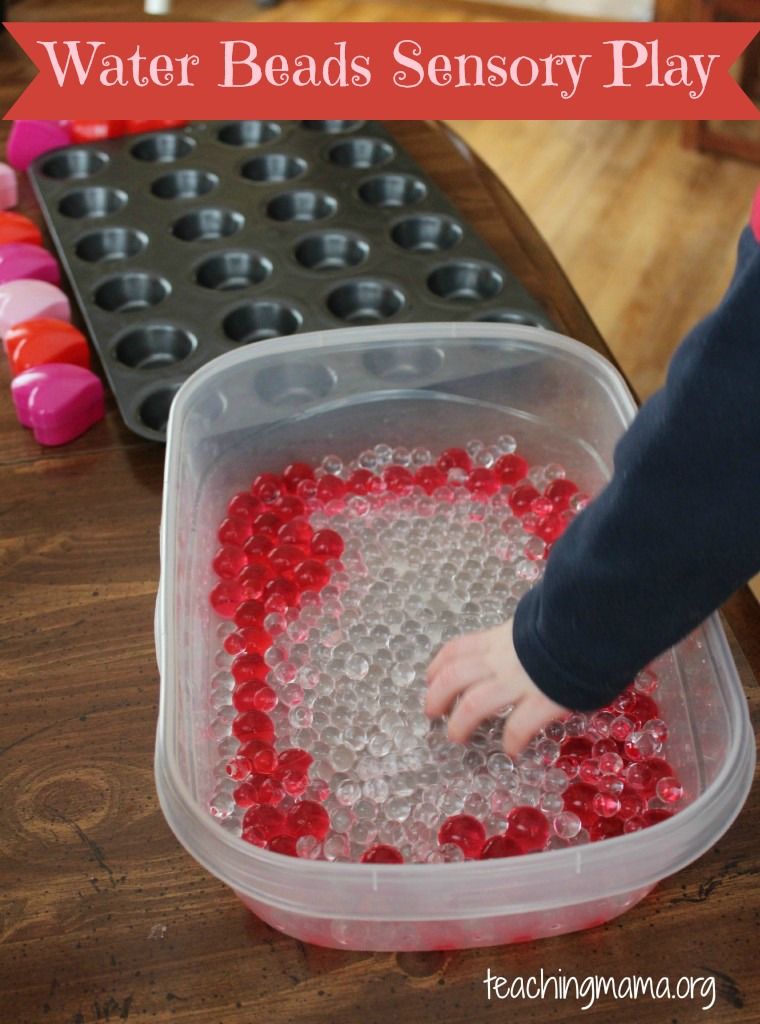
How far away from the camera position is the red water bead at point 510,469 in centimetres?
88

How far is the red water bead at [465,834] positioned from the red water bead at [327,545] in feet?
0.85

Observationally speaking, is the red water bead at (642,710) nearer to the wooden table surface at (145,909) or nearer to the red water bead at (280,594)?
the wooden table surface at (145,909)

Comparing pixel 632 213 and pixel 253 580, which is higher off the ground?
pixel 253 580

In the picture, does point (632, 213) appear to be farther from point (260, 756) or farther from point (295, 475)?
point (260, 756)

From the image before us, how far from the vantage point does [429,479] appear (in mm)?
877

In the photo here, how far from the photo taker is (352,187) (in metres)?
1.13

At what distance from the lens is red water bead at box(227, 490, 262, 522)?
850mm

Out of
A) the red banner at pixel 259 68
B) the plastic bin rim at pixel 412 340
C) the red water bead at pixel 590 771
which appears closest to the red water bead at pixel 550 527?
the plastic bin rim at pixel 412 340

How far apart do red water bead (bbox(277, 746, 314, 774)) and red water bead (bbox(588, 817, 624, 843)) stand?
17 centimetres

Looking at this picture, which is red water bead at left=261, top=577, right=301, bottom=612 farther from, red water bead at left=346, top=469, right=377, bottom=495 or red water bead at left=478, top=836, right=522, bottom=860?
red water bead at left=478, top=836, right=522, bottom=860

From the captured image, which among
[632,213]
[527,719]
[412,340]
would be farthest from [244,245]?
[632,213]

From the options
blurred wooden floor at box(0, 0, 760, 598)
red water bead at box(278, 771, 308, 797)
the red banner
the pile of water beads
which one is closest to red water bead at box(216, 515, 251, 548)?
the pile of water beads

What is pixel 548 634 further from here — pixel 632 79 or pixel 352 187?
pixel 632 79

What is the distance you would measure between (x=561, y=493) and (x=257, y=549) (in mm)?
235
